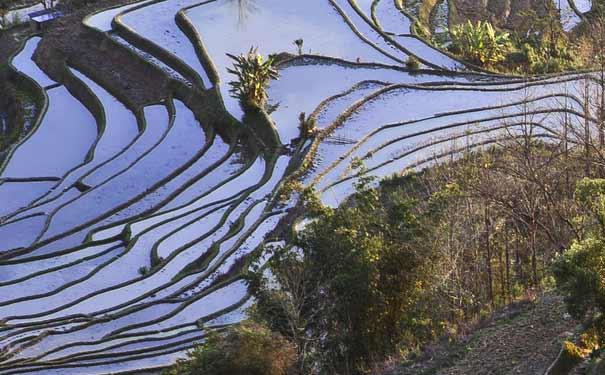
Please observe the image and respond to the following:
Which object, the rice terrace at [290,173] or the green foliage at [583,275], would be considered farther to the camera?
the rice terrace at [290,173]

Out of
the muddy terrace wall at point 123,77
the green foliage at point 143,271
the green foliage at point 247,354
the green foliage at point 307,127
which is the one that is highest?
the muddy terrace wall at point 123,77

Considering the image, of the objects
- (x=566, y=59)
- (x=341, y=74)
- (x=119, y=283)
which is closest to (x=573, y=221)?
(x=119, y=283)

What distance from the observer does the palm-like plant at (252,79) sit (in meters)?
34.3

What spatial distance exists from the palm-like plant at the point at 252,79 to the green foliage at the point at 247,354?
17.1 meters

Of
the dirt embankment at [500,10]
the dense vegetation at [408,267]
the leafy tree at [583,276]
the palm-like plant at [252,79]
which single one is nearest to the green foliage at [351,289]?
→ the dense vegetation at [408,267]

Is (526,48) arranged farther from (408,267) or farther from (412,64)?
(408,267)

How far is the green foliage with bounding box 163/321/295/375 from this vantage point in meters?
17.4

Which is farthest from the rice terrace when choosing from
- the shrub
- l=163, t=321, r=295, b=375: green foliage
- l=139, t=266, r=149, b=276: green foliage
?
l=139, t=266, r=149, b=276: green foliage

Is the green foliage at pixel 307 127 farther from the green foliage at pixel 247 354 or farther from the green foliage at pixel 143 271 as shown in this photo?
the green foliage at pixel 247 354

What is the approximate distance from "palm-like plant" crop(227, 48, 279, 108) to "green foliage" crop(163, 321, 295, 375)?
17.1 meters

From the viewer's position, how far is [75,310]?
25125mm

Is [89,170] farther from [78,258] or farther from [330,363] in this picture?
[330,363]

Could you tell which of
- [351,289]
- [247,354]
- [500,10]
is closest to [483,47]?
[500,10]

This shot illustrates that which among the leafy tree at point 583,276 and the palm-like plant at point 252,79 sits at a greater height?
the palm-like plant at point 252,79
